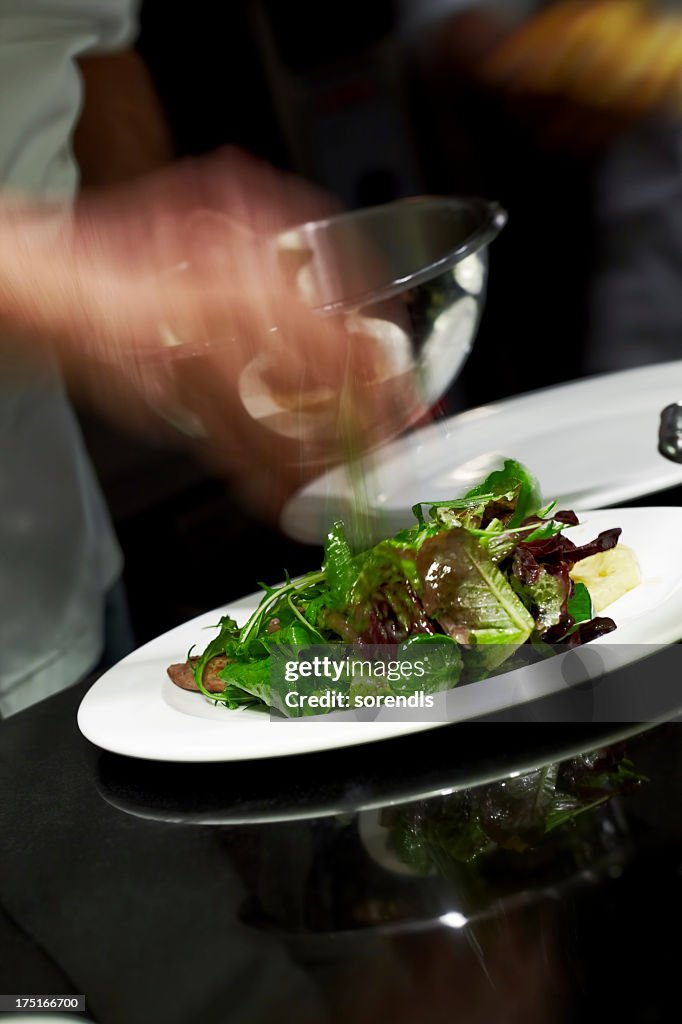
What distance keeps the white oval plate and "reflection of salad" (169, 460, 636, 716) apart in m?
0.02

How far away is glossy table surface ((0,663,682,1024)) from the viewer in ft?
1.29

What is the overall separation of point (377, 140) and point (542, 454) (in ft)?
4.54

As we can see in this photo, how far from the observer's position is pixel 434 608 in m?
0.59

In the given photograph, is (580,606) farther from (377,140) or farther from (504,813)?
(377,140)

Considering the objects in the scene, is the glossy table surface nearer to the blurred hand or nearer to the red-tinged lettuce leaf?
the red-tinged lettuce leaf

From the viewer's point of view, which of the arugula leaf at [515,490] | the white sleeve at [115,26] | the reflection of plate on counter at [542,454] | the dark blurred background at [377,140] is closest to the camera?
the arugula leaf at [515,490]

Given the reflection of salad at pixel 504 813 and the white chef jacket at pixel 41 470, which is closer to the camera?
the reflection of salad at pixel 504 813

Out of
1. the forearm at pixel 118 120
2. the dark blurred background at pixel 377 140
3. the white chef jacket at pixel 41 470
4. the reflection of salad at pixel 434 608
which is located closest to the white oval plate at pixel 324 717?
the reflection of salad at pixel 434 608

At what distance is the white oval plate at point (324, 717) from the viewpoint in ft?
1.79

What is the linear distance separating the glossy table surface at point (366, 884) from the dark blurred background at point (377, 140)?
3.88 feet

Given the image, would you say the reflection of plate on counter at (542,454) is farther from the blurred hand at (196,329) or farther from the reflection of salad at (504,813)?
the reflection of salad at (504,813)

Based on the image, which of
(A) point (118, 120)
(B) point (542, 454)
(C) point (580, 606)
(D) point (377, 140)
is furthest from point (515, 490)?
(D) point (377, 140)

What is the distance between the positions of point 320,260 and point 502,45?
1.28 metres

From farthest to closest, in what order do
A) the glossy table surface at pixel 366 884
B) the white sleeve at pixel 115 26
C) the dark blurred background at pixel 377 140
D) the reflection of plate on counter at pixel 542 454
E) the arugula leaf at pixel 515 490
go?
the dark blurred background at pixel 377 140 → the white sleeve at pixel 115 26 → the reflection of plate on counter at pixel 542 454 → the arugula leaf at pixel 515 490 → the glossy table surface at pixel 366 884
